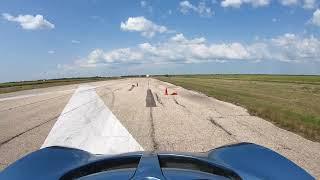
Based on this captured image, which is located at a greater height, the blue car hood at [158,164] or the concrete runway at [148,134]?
the blue car hood at [158,164]

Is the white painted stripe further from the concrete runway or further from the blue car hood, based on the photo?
the blue car hood

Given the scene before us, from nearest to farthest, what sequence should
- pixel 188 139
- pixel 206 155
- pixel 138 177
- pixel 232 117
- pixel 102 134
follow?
1. pixel 138 177
2. pixel 206 155
3. pixel 188 139
4. pixel 102 134
5. pixel 232 117

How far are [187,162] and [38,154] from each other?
1079 mm

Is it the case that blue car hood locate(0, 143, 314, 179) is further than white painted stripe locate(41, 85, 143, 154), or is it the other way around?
white painted stripe locate(41, 85, 143, 154)

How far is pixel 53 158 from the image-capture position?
10.8 feet

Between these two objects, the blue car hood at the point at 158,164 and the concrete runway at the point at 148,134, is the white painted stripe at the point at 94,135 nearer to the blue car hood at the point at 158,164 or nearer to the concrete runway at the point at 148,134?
the concrete runway at the point at 148,134

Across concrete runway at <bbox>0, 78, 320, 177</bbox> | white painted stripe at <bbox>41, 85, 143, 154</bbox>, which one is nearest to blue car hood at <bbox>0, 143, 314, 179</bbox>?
concrete runway at <bbox>0, 78, 320, 177</bbox>

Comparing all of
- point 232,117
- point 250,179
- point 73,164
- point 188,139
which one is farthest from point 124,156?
point 232,117

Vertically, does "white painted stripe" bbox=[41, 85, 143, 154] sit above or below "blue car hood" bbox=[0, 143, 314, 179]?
below

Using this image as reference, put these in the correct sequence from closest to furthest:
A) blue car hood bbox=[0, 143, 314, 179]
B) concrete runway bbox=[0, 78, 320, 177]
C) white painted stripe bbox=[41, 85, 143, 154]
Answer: blue car hood bbox=[0, 143, 314, 179], concrete runway bbox=[0, 78, 320, 177], white painted stripe bbox=[41, 85, 143, 154]

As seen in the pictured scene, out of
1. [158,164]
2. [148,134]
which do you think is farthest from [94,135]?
[158,164]

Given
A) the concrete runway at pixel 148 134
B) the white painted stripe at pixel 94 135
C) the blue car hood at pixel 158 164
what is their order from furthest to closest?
the white painted stripe at pixel 94 135, the concrete runway at pixel 148 134, the blue car hood at pixel 158 164

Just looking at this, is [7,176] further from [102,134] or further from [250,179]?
[102,134]

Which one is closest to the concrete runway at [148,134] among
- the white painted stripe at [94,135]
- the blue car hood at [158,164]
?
the white painted stripe at [94,135]
